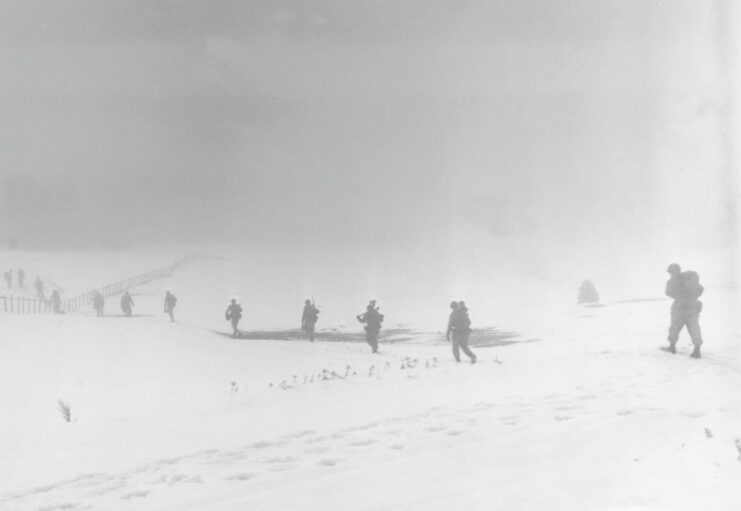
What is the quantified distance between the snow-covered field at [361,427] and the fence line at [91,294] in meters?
23.9

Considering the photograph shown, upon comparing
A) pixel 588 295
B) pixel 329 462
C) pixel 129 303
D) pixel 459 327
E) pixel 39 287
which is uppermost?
pixel 39 287

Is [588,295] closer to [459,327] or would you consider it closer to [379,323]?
[379,323]

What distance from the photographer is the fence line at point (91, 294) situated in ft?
146

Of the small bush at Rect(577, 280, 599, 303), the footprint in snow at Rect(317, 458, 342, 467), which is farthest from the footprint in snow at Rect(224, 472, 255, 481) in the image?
the small bush at Rect(577, 280, 599, 303)

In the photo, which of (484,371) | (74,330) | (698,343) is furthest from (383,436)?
(74,330)

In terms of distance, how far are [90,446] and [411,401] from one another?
408cm

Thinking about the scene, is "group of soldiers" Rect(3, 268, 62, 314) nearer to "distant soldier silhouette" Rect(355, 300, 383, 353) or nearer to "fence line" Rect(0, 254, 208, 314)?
"fence line" Rect(0, 254, 208, 314)

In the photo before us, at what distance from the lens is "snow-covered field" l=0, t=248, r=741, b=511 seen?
5969 mm

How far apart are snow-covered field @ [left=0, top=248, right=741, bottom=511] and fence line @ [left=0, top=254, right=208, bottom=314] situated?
2395 cm

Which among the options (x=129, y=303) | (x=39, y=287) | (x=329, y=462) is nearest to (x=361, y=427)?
(x=329, y=462)

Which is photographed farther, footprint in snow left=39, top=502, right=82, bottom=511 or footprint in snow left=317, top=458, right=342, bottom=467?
footprint in snow left=317, top=458, right=342, bottom=467

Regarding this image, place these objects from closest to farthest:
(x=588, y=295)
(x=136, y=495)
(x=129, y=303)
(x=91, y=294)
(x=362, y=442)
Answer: (x=136, y=495)
(x=362, y=442)
(x=129, y=303)
(x=588, y=295)
(x=91, y=294)

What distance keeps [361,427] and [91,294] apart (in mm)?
44358

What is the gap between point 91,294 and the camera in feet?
160
